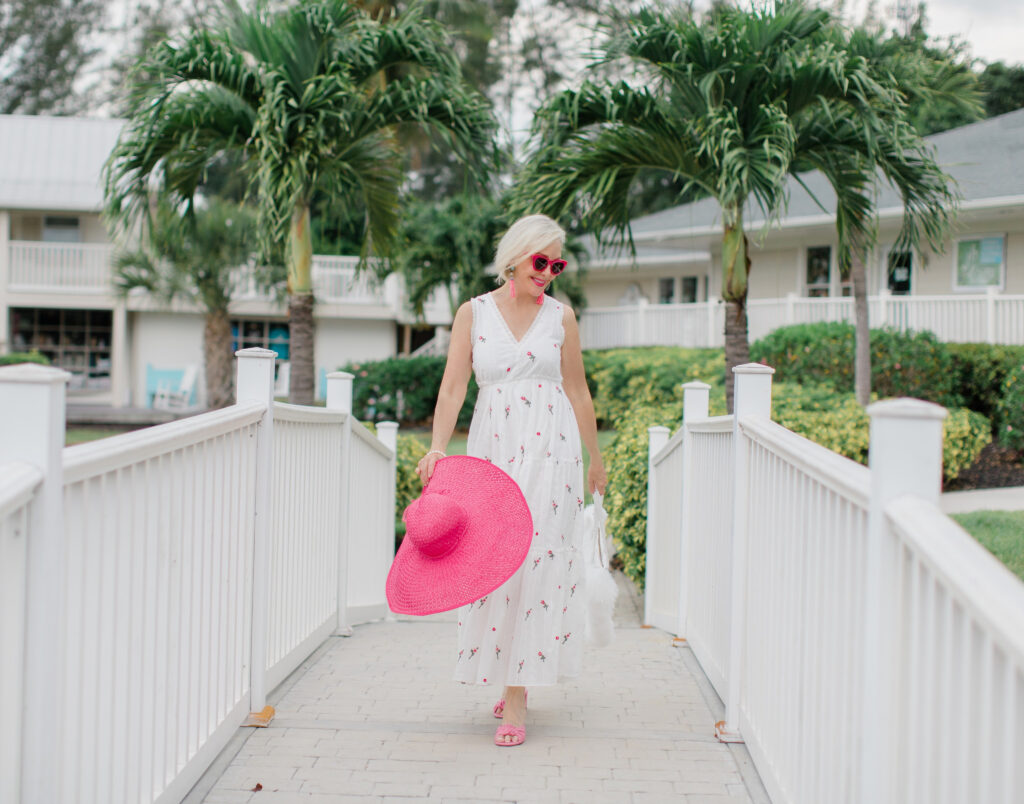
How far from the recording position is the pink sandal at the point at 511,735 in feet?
11.2

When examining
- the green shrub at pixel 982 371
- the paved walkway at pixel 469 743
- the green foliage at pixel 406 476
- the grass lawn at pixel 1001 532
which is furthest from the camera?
the green shrub at pixel 982 371

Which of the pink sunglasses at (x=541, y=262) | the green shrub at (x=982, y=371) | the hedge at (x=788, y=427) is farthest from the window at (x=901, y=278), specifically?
the pink sunglasses at (x=541, y=262)

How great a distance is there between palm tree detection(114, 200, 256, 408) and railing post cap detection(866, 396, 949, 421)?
683 inches

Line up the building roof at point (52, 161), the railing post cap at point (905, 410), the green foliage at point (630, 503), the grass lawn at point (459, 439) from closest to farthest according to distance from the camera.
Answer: the railing post cap at point (905, 410) → the green foliage at point (630, 503) → the grass lawn at point (459, 439) → the building roof at point (52, 161)

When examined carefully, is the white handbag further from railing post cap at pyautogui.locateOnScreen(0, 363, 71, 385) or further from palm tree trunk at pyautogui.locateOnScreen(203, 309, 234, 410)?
Answer: palm tree trunk at pyautogui.locateOnScreen(203, 309, 234, 410)

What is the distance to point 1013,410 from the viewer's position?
12.4 metres

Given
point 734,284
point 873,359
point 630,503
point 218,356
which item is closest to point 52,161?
point 218,356

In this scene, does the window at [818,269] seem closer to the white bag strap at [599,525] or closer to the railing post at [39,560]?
the white bag strap at [599,525]

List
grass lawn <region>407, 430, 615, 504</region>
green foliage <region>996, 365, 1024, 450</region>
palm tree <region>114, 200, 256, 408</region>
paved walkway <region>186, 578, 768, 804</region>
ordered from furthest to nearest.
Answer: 1. palm tree <region>114, 200, 256, 408</region>
2. grass lawn <region>407, 430, 615, 504</region>
3. green foliage <region>996, 365, 1024, 450</region>
4. paved walkway <region>186, 578, 768, 804</region>

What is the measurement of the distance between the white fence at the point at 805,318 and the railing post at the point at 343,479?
11443mm

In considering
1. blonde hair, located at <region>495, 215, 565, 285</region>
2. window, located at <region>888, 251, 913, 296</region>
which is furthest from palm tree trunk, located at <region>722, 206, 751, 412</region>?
window, located at <region>888, 251, 913, 296</region>

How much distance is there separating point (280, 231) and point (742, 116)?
13.8 feet

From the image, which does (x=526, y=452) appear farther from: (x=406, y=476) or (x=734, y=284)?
(x=406, y=476)

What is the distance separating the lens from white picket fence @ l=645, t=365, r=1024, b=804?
149cm
